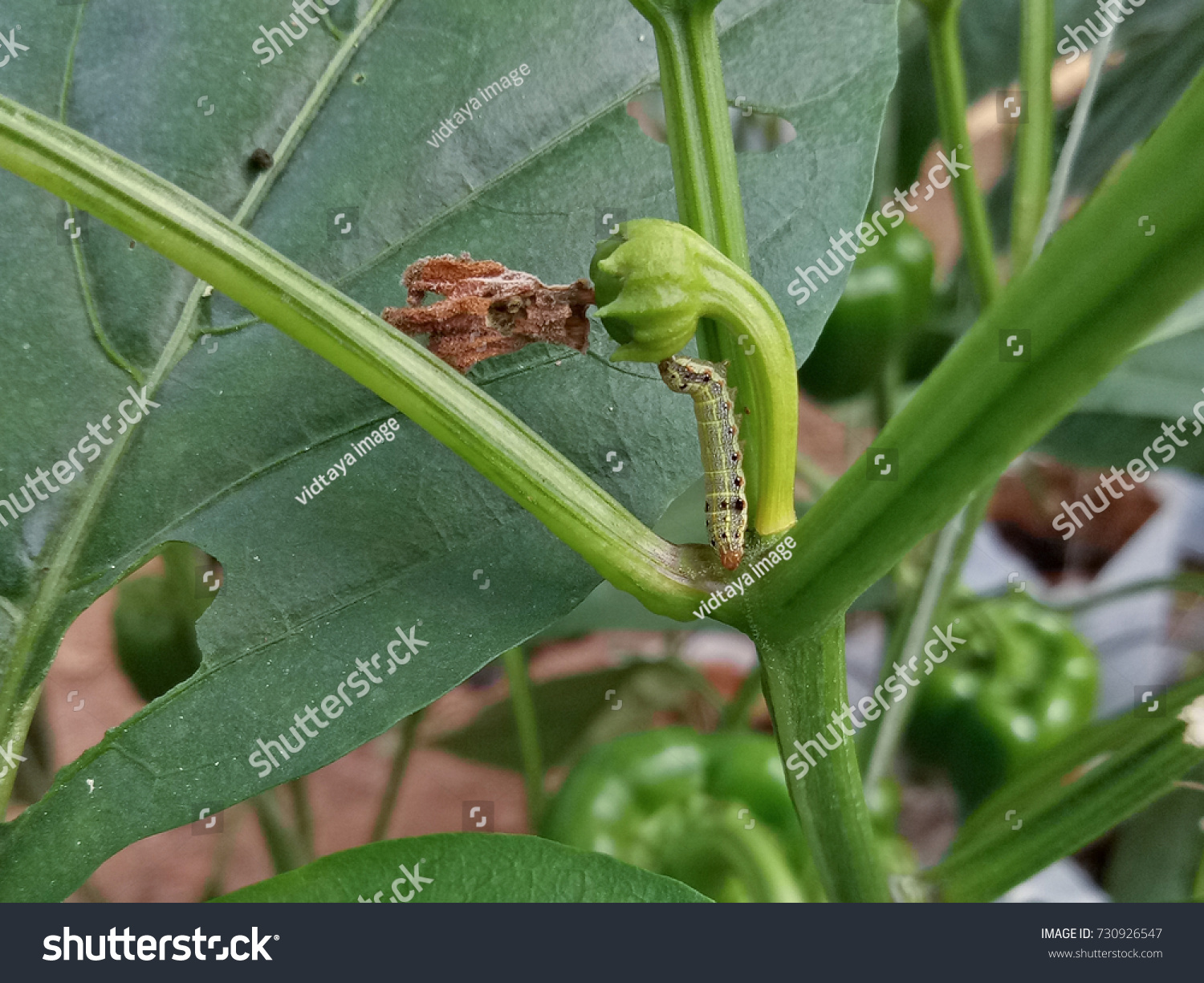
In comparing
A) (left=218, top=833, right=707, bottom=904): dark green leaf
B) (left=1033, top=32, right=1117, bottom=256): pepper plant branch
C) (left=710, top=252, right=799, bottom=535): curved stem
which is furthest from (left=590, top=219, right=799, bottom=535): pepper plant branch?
(left=1033, top=32, right=1117, bottom=256): pepper plant branch

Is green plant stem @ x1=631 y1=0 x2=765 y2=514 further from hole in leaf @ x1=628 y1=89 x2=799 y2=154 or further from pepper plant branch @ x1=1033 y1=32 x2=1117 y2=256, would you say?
pepper plant branch @ x1=1033 y1=32 x2=1117 y2=256

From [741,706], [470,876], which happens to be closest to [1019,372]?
[470,876]

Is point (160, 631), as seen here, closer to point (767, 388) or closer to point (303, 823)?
point (303, 823)

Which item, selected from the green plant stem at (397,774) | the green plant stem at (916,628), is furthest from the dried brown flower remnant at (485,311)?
the green plant stem at (397,774)

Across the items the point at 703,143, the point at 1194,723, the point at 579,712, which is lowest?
the point at 1194,723


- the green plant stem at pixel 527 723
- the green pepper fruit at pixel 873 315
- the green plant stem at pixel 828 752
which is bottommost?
the green plant stem at pixel 828 752

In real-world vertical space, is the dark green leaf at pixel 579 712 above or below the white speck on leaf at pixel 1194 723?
above

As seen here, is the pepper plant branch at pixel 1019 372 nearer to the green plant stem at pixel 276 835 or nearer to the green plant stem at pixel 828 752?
the green plant stem at pixel 828 752
